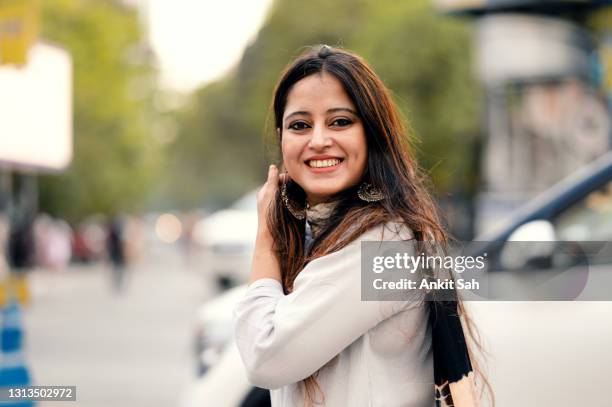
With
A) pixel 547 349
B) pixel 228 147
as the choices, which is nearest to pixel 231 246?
pixel 547 349

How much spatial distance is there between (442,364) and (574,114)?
47.1ft

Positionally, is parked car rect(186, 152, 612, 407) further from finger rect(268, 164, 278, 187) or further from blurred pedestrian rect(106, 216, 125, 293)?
blurred pedestrian rect(106, 216, 125, 293)

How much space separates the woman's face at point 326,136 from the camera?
82.5 inches

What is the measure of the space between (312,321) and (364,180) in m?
0.39

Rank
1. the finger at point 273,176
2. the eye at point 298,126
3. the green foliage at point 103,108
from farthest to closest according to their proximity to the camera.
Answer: the green foliage at point 103,108 < the finger at point 273,176 < the eye at point 298,126

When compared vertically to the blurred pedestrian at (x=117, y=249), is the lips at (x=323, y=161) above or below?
below

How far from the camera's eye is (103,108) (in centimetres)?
2819

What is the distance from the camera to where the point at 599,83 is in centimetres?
1550

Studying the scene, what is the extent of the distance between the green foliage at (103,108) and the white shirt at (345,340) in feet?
60.3

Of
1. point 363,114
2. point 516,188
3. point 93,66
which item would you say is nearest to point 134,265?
point 93,66

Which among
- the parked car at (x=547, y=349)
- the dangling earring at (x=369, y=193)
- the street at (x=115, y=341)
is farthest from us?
the street at (x=115, y=341)

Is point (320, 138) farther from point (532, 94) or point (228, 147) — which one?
point (228, 147)

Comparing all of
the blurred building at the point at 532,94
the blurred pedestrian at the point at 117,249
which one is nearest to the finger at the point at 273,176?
the blurred building at the point at 532,94

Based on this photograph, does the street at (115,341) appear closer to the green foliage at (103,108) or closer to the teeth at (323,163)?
the teeth at (323,163)
